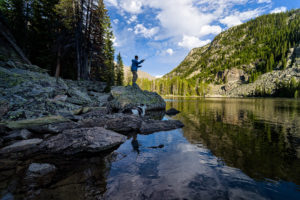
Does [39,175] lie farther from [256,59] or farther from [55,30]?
[256,59]

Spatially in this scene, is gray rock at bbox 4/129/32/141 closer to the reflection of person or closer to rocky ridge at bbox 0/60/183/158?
rocky ridge at bbox 0/60/183/158

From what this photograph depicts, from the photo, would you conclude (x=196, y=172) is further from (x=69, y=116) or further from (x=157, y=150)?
(x=69, y=116)

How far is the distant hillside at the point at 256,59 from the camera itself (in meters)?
99.1

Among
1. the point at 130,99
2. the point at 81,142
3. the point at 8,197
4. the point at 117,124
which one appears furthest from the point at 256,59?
the point at 8,197

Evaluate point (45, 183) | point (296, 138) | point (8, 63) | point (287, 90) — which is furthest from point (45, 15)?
point (287, 90)

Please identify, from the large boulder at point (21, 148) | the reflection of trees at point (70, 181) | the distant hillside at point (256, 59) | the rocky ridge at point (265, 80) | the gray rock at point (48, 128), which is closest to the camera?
the reflection of trees at point (70, 181)

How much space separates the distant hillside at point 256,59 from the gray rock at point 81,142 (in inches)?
4219

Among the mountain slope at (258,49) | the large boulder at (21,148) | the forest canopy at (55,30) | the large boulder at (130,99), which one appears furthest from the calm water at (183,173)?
the mountain slope at (258,49)

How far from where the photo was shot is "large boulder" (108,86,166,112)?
1277 centimetres

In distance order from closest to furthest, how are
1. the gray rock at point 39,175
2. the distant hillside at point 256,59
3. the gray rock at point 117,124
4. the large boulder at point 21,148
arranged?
the gray rock at point 39,175
the large boulder at point 21,148
the gray rock at point 117,124
the distant hillside at point 256,59

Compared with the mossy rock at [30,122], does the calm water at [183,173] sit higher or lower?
lower

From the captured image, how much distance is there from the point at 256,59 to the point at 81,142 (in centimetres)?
18965

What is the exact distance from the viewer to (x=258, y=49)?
149875 mm

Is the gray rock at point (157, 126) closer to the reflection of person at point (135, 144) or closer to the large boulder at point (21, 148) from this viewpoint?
the reflection of person at point (135, 144)
